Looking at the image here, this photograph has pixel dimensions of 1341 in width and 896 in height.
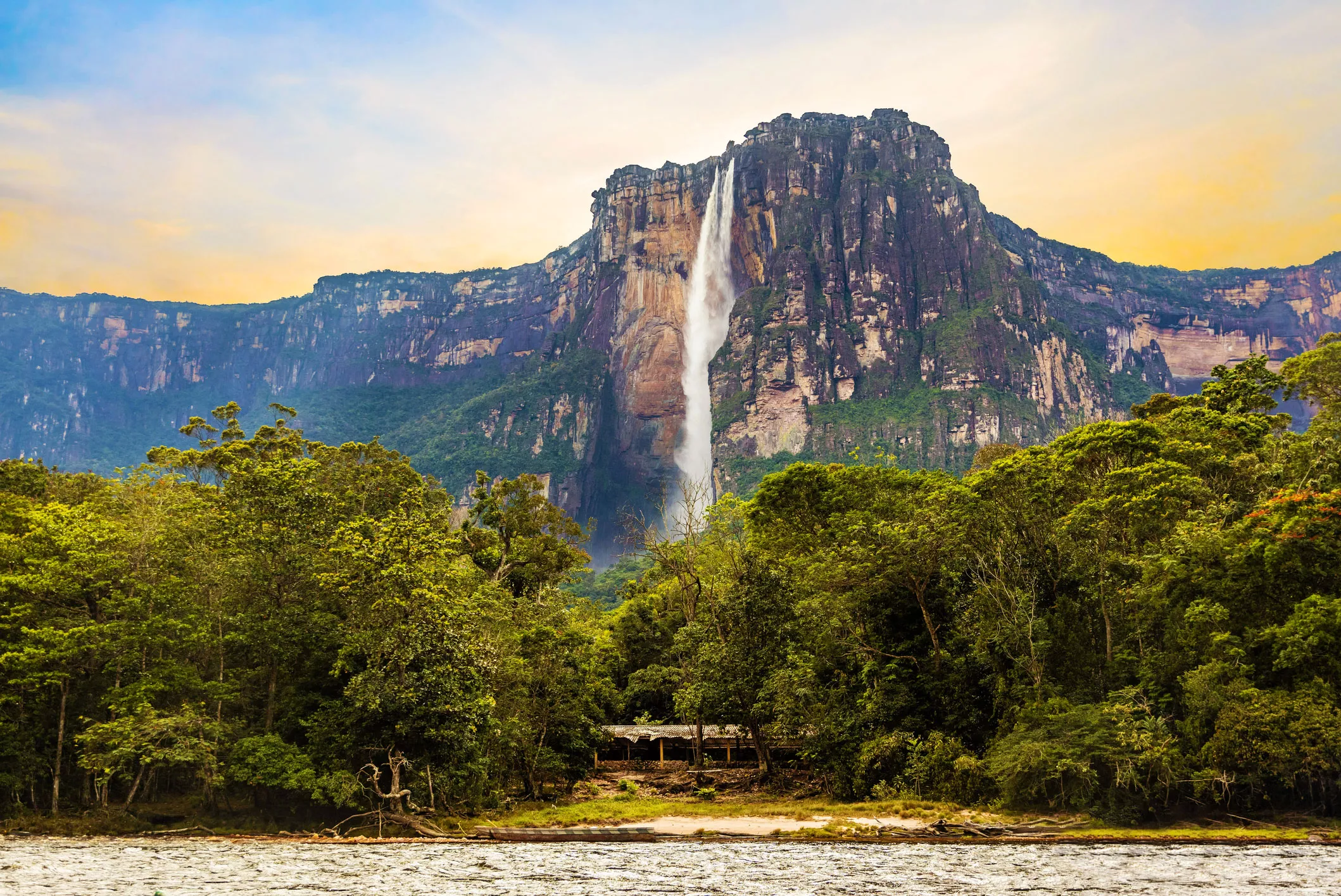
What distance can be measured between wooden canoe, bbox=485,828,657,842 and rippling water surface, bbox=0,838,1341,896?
156 cm

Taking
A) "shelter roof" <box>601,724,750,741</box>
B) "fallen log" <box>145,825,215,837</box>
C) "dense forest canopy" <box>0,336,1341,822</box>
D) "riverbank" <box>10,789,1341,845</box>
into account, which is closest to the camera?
"riverbank" <box>10,789,1341,845</box>

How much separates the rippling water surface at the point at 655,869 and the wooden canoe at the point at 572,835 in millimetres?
1557

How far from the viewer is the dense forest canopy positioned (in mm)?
29375

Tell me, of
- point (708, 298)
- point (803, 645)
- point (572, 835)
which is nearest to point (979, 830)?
point (803, 645)

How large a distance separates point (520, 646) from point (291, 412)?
109ft

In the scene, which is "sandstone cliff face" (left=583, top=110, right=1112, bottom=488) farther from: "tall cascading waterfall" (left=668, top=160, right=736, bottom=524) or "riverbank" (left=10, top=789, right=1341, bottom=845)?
"riverbank" (left=10, top=789, right=1341, bottom=845)

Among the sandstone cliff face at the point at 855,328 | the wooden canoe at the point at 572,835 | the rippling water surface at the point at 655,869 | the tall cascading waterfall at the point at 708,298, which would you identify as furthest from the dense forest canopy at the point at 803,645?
the tall cascading waterfall at the point at 708,298

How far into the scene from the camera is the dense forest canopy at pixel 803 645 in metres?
29.4

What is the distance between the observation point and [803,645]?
39594 mm

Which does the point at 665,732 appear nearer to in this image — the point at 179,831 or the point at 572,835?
the point at 572,835

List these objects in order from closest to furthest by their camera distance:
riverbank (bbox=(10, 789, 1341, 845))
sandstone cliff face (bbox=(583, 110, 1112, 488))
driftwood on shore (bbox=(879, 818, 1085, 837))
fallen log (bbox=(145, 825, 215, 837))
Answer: riverbank (bbox=(10, 789, 1341, 845))
driftwood on shore (bbox=(879, 818, 1085, 837))
fallen log (bbox=(145, 825, 215, 837))
sandstone cliff face (bbox=(583, 110, 1112, 488))

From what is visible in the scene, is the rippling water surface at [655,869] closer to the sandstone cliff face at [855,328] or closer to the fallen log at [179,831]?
the fallen log at [179,831]

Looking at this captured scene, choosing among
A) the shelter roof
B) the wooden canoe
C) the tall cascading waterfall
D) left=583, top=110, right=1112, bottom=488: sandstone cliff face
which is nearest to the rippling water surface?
the wooden canoe

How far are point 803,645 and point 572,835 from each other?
482 inches
